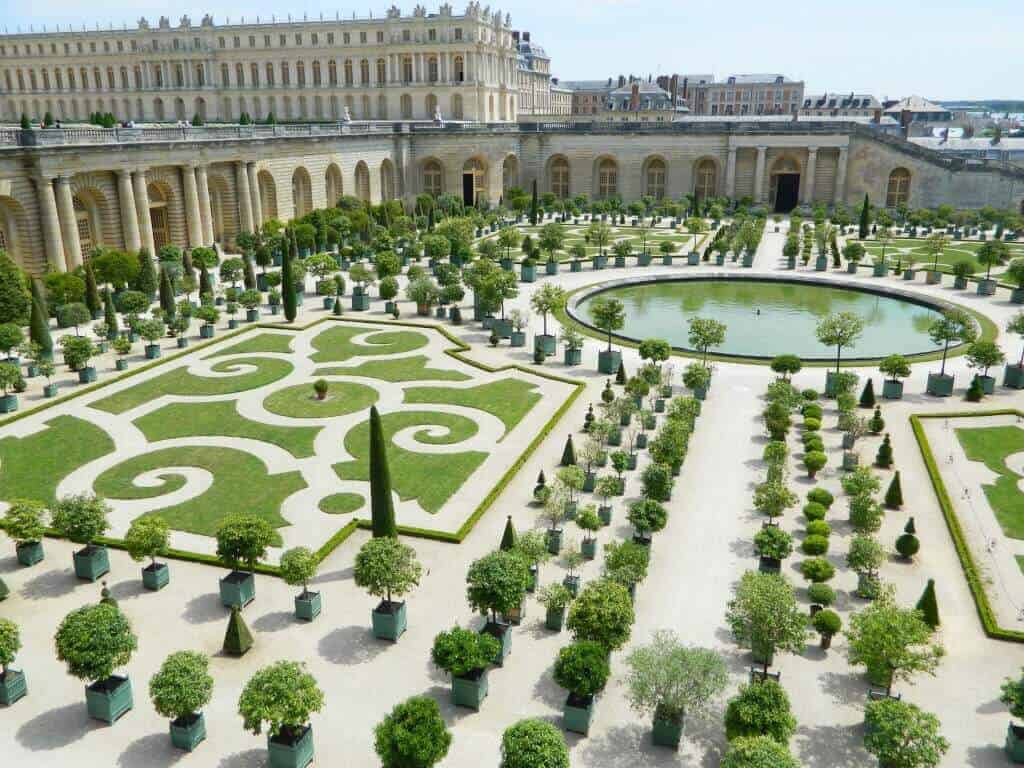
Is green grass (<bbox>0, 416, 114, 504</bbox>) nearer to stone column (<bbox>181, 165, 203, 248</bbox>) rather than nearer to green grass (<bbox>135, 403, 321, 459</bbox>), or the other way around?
green grass (<bbox>135, 403, 321, 459</bbox>)

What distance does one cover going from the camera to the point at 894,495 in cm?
2584

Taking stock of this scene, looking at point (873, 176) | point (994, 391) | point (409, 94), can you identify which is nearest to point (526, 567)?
point (994, 391)

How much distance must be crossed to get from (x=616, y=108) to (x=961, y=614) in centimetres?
12403

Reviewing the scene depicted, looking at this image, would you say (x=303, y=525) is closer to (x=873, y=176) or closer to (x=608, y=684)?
(x=608, y=684)

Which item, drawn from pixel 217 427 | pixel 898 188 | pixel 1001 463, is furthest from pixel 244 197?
pixel 898 188

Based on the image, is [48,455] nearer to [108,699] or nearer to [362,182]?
[108,699]

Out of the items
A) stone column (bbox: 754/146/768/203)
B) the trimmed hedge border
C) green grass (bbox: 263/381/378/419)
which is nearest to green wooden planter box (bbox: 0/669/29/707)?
green grass (bbox: 263/381/378/419)

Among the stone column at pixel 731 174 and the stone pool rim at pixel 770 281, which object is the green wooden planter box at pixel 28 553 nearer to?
the stone pool rim at pixel 770 281

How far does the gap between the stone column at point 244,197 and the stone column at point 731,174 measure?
2030 inches

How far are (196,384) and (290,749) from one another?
24.4 metres

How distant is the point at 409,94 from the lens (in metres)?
101

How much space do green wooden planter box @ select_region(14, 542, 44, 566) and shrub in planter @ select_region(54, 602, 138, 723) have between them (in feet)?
21.7

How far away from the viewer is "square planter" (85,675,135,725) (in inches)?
670

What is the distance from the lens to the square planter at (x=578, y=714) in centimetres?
1694
